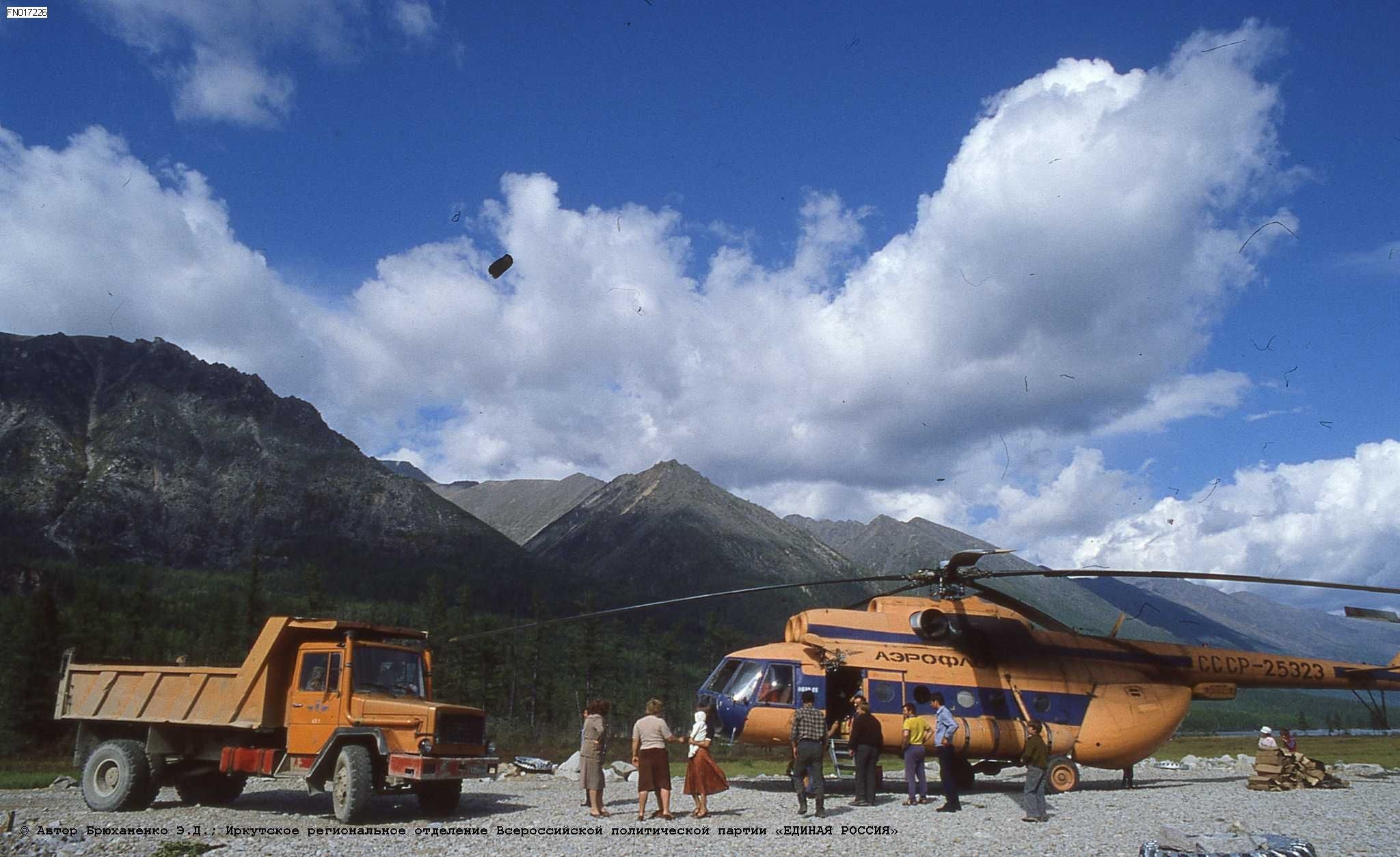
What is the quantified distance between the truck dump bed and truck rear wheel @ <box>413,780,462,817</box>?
8.96 ft

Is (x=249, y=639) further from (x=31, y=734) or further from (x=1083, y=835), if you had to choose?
(x=1083, y=835)

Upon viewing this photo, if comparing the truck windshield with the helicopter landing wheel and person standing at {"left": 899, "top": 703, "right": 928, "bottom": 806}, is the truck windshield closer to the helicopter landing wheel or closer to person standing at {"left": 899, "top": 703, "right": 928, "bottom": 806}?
person standing at {"left": 899, "top": 703, "right": 928, "bottom": 806}

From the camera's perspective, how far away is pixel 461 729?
46.8 feet

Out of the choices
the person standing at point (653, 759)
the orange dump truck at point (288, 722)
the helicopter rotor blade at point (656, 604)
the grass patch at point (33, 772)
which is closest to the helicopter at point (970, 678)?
the helicopter rotor blade at point (656, 604)

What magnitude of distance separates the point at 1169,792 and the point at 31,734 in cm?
5373

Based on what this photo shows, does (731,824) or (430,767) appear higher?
(430,767)

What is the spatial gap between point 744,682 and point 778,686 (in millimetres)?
720

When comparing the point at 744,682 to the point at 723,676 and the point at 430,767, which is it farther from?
the point at 430,767

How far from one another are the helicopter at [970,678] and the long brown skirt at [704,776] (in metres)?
3.39

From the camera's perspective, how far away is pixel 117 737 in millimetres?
15500

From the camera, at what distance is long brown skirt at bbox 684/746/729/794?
43.1 ft

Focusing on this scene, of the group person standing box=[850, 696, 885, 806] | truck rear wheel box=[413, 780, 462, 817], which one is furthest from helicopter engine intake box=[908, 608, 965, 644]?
truck rear wheel box=[413, 780, 462, 817]

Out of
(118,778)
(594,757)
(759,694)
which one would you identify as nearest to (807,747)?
(594,757)

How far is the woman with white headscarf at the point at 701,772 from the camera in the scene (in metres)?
13.1
